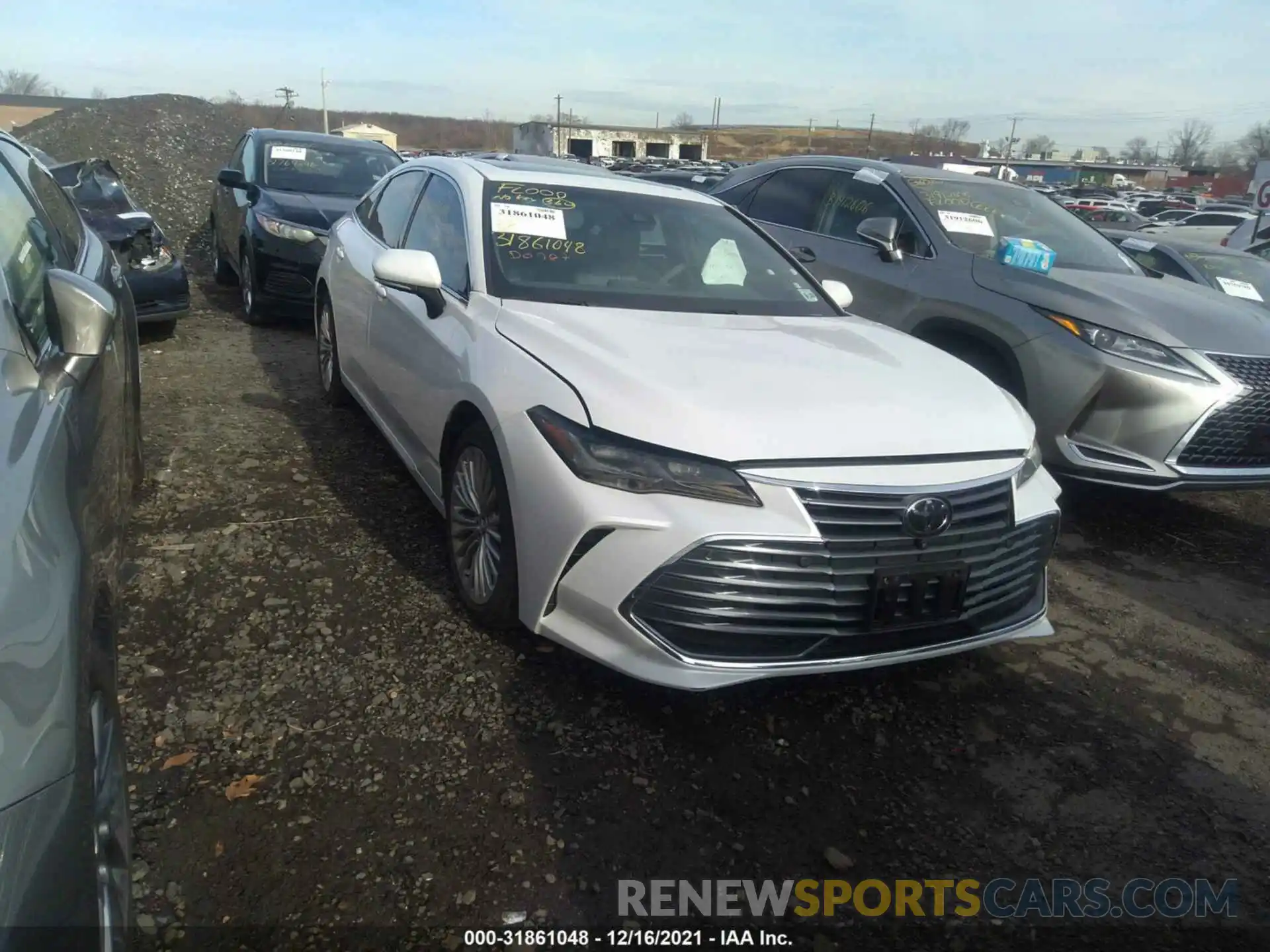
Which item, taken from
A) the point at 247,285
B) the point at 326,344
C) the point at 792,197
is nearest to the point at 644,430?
the point at 326,344

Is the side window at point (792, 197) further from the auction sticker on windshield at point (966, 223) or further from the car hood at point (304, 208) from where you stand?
the car hood at point (304, 208)

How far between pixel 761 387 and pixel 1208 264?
6.97m

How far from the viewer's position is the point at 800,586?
2498 mm

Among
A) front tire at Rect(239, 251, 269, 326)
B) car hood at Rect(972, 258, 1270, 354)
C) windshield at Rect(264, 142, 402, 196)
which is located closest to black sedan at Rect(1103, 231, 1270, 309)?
car hood at Rect(972, 258, 1270, 354)

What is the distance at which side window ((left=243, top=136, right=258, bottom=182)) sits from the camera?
829 centimetres

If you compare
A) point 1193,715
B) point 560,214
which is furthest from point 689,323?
point 1193,715

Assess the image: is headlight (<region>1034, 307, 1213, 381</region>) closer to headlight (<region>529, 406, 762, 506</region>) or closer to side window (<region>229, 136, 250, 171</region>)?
headlight (<region>529, 406, 762, 506</region>)

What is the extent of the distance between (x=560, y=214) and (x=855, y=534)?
1.99 metres

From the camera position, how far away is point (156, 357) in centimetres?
655

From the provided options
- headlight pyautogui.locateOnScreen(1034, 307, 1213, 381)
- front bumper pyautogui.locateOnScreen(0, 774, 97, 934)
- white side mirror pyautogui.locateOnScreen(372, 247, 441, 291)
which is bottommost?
front bumper pyautogui.locateOnScreen(0, 774, 97, 934)

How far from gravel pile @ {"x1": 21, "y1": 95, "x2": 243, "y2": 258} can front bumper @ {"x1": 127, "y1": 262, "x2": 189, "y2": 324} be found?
14.6ft

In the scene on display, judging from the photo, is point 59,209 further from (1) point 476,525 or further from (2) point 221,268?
(2) point 221,268

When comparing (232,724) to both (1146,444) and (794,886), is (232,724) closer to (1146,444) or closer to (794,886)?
(794,886)

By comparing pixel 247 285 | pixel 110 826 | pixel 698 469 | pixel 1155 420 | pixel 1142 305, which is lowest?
pixel 247 285
